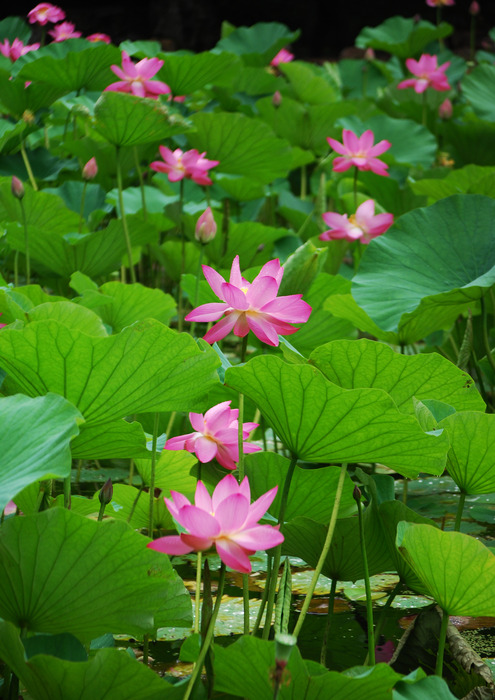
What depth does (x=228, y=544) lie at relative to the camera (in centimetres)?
54

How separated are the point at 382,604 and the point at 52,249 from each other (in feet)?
3.02

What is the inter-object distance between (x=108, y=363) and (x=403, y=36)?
3.55 metres

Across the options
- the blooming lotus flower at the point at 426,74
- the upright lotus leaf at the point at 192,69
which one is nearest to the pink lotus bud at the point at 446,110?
the blooming lotus flower at the point at 426,74

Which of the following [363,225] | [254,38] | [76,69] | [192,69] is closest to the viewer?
[363,225]

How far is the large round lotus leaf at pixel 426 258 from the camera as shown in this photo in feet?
3.94

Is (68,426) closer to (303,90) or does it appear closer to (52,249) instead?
(52,249)

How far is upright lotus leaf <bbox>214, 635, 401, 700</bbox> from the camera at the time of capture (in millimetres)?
560

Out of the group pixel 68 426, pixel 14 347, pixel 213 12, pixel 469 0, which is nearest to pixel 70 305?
pixel 14 347

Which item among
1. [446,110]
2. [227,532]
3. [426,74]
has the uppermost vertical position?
[227,532]

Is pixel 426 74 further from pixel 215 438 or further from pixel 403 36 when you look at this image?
pixel 215 438

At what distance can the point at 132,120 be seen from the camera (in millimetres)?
1476

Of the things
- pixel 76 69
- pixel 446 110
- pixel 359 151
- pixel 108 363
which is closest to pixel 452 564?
pixel 108 363

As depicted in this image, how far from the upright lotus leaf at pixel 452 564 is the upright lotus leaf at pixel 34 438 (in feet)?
0.87

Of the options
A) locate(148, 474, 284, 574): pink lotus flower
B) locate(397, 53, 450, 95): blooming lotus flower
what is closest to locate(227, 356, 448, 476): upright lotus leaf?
locate(148, 474, 284, 574): pink lotus flower
